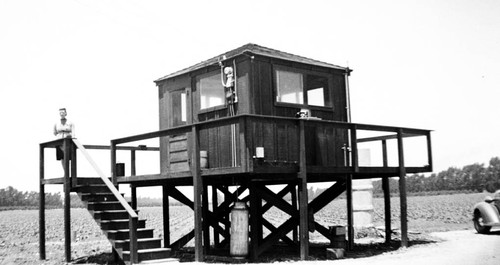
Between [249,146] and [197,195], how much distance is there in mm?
1725

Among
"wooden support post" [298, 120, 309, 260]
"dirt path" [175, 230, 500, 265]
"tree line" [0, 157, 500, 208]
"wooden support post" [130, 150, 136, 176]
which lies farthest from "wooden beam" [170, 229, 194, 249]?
"tree line" [0, 157, 500, 208]

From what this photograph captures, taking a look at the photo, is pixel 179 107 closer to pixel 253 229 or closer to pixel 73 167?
pixel 73 167

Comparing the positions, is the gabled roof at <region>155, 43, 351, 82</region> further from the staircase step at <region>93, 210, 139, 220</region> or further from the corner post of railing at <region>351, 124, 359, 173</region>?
the staircase step at <region>93, 210, 139, 220</region>

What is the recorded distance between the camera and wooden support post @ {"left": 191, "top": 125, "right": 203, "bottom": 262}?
14.7 metres

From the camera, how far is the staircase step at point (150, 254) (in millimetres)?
14703

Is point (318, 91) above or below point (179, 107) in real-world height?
above

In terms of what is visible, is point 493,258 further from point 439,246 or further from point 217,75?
point 217,75

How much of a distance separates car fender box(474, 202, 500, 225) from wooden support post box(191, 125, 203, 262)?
32.4 ft

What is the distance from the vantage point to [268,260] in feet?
50.1

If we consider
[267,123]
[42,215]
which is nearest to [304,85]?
[267,123]

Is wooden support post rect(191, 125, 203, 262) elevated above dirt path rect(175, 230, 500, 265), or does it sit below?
above

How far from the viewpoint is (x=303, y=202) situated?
14867 millimetres

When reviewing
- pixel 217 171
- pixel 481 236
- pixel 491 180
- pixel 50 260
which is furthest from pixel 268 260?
pixel 491 180

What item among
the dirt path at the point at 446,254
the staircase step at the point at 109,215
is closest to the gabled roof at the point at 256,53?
the staircase step at the point at 109,215
